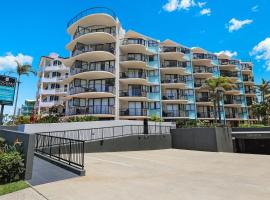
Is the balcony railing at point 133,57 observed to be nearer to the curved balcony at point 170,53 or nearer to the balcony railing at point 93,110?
the curved balcony at point 170,53

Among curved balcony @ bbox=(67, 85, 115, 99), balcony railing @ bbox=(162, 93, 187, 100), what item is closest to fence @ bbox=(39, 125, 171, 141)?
curved balcony @ bbox=(67, 85, 115, 99)

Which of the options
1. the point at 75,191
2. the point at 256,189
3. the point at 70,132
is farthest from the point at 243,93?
the point at 75,191

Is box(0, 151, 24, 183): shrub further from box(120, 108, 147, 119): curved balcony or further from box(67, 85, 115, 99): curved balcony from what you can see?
box(120, 108, 147, 119): curved balcony

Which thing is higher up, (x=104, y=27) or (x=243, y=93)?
(x=104, y=27)

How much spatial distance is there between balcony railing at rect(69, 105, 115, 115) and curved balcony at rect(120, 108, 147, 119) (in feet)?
8.41

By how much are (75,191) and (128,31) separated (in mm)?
36509

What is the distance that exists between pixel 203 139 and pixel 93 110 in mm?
15828

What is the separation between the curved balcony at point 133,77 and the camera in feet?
116

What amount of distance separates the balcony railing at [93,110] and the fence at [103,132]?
766 centimetres

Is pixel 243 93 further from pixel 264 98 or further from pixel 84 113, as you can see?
pixel 84 113

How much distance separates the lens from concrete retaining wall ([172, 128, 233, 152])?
79.0 ft

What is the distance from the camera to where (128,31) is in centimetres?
4012

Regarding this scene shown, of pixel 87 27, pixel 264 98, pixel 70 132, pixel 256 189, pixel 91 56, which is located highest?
pixel 87 27

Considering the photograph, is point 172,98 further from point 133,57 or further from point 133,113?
point 133,57
